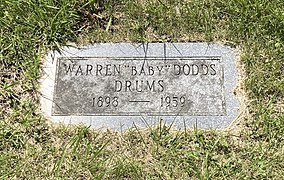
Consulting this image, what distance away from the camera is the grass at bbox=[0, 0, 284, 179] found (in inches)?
118

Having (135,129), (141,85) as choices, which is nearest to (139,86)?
(141,85)

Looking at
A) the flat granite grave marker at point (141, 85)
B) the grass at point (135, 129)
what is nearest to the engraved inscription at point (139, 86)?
the flat granite grave marker at point (141, 85)

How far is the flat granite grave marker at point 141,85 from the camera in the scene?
315 cm

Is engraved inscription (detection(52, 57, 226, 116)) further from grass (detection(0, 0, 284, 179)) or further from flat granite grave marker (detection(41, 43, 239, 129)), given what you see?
grass (detection(0, 0, 284, 179))

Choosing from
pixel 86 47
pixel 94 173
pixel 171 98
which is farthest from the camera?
pixel 86 47

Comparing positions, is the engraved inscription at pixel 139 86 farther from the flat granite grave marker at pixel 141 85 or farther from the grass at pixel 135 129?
the grass at pixel 135 129

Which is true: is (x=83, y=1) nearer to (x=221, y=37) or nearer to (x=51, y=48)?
(x=51, y=48)

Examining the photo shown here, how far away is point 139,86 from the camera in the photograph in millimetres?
3248

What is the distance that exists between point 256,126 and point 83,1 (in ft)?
4.44

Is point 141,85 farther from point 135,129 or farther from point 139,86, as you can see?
point 135,129

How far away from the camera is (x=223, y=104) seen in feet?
10.4

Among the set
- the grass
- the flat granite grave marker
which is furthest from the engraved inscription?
the grass

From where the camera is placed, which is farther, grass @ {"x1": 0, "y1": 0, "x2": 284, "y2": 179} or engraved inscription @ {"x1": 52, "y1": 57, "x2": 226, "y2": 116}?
engraved inscription @ {"x1": 52, "y1": 57, "x2": 226, "y2": 116}

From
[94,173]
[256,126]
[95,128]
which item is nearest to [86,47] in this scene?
[95,128]
